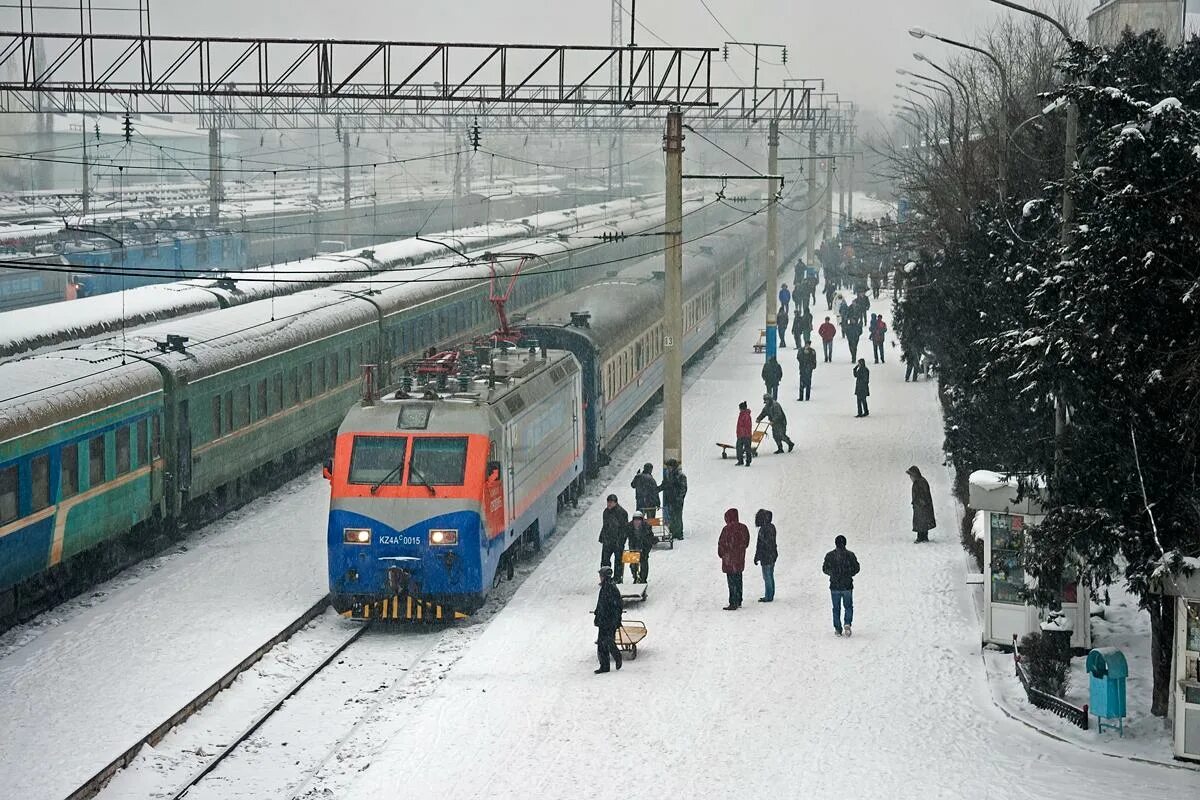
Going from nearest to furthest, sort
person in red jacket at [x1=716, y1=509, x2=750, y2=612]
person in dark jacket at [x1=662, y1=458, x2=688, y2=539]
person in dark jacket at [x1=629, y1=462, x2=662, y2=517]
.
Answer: person in red jacket at [x1=716, y1=509, x2=750, y2=612]
person in dark jacket at [x1=662, y1=458, x2=688, y2=539]
person in dark jacket at [x1=629, y1=462, x2=662, y2=517]

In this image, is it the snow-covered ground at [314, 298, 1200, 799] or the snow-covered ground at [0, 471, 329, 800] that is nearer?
the snow-covered ground at [314, 298, 1200, 799]

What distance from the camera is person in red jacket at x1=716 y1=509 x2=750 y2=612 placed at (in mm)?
18969

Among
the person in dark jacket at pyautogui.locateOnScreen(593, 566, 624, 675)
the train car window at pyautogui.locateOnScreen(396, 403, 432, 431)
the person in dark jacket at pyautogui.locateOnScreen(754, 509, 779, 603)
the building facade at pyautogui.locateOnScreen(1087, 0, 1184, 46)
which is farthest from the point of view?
the building facade at pyautogui.locateOnScreen(1087, 0, 1184, 46)

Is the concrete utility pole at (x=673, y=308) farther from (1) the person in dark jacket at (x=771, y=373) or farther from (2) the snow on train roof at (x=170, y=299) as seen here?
(1) the person in dark jacket at (x=771, y=373)

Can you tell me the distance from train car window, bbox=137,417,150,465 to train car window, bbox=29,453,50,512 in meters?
2.79

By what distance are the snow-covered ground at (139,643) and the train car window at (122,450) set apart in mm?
1410

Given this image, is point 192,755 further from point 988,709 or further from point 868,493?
point 868,493

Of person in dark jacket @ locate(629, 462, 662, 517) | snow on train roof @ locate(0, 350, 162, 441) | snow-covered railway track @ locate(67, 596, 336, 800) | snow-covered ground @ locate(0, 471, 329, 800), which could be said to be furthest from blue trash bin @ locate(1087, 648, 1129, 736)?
snow on train roof @ locate(0, 350, 162, 441)

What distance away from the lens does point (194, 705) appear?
51.0 ft

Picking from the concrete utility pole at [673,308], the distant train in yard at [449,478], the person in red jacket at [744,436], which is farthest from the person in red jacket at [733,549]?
the person in red jacket at [744,436]

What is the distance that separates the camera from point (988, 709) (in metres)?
15.5

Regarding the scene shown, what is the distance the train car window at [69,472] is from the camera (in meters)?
19.5

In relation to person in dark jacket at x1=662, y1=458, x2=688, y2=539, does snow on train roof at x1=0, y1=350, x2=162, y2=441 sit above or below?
above

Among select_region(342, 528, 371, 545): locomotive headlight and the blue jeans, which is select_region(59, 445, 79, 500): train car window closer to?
select_region(342, 528, 371, 545): locomotive headlight
